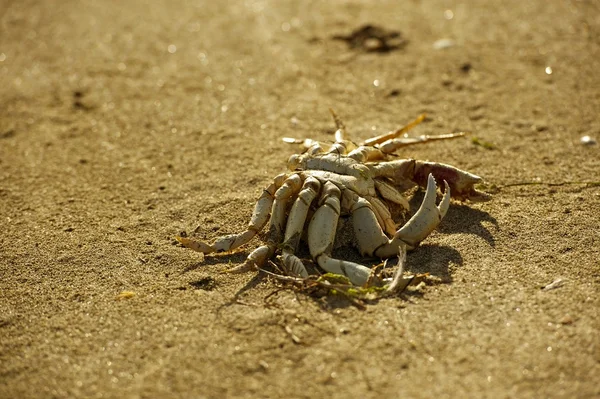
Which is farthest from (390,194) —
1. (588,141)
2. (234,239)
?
(588,141)

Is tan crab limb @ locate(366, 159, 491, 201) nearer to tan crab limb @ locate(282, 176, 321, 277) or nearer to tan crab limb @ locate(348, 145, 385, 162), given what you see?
tan crab limb @ locate(348, 145, 385, 162)

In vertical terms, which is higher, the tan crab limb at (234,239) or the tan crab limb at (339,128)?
the tan crab limb at (339,128)

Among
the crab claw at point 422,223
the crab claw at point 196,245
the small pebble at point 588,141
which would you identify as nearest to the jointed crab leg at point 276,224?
the crab claw at point 196,245

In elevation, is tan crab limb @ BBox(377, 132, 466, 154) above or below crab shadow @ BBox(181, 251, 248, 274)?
above

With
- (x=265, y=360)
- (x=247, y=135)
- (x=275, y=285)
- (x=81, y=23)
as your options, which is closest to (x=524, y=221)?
(x=275, y=285)

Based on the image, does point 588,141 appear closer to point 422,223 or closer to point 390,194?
point 390,194

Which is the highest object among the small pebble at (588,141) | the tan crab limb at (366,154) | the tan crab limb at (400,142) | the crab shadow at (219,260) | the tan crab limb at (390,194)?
the tan crab limb at (366,154)

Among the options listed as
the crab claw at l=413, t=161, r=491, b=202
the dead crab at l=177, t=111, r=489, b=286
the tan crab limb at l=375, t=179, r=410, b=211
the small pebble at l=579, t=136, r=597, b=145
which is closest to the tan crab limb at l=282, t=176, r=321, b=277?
the dead crab at l=177, t=111, r=489, b=286

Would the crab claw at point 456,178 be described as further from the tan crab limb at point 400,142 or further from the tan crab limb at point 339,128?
the tan crab limb at point 339,128
